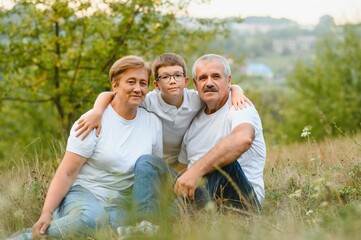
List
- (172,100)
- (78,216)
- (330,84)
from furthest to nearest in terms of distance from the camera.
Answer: (330,84), (172,100), (78,216)

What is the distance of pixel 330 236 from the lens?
2812 millimetres

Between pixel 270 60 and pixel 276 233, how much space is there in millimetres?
111797

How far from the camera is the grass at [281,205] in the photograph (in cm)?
288

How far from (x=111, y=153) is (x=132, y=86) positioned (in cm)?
56

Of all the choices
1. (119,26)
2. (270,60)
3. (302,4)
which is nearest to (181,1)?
(119,26)

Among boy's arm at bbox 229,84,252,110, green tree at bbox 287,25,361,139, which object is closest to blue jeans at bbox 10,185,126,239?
boy's arm at bbox 229,84,252,110

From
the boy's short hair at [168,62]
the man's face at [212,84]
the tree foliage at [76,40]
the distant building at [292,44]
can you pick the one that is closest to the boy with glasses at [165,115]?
the boy's short hair at [168,62]

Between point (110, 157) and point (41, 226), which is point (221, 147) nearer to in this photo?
point (110, 157)

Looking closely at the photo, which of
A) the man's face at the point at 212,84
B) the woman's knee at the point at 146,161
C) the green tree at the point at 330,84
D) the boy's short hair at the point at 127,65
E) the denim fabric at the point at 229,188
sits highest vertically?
the boy's short hair at the point at 127,65

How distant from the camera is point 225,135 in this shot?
14.6ft

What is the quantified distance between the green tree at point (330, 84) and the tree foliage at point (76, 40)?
20.9 metres

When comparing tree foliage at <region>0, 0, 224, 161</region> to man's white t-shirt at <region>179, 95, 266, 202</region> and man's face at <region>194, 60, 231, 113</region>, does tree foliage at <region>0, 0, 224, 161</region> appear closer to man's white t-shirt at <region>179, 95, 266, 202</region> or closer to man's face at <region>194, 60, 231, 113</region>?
man's face at <region>194, 60, 231, 113</region>

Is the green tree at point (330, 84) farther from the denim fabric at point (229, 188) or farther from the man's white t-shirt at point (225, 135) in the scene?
the denim fabric at point (229, 188)

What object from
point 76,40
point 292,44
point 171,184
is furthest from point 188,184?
point 292,44
